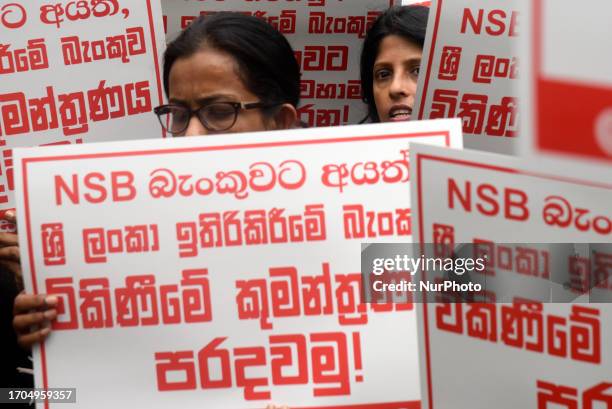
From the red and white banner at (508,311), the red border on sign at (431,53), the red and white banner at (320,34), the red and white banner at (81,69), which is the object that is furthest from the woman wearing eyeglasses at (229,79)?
the red and white banner at (508,311)

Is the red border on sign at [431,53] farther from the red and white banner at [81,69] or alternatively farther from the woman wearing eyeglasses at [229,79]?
the red and white banner at [81,69]

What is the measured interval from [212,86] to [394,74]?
3.31ft

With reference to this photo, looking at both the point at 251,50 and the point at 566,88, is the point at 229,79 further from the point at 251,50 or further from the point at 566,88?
the point at 566,88

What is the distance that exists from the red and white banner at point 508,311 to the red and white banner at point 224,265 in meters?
0.19

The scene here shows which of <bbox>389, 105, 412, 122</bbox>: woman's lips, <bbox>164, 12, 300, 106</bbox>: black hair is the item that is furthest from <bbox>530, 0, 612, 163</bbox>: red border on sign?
<bbox>389, 105, 412, 122</bbox>: woman's lips

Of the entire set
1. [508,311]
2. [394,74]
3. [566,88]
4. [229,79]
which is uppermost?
[566,88]

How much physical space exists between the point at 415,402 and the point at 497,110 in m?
1.12

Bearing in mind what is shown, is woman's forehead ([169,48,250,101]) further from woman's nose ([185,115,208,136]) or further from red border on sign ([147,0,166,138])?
red border on sign ([147,0,166,138])

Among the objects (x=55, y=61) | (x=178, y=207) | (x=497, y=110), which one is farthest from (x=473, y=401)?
(x=55, y=61)

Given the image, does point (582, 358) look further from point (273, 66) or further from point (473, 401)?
point (273, 66)

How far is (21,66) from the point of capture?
9.87 feet

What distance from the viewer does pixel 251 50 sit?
281 centimetres

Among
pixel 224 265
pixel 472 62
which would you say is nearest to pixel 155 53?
pixel 472 62

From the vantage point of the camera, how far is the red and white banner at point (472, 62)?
9.66 feet
